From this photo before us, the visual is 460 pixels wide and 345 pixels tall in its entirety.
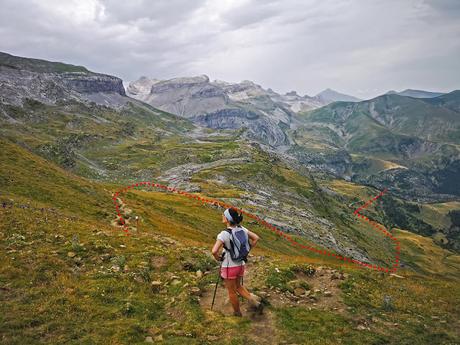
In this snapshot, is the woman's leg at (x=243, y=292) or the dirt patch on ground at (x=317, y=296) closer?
the woman's leg at (x=243, y=292)

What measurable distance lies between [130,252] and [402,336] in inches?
655

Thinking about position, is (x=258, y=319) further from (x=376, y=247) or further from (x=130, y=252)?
(x=376, y=247)

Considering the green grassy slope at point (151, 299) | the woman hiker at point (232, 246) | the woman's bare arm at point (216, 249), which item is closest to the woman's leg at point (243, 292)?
the woman hiker at point (232, 246)

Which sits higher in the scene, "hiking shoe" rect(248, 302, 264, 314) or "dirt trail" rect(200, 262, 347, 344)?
"hiking shoe" rect(248, 302, 264, 314)

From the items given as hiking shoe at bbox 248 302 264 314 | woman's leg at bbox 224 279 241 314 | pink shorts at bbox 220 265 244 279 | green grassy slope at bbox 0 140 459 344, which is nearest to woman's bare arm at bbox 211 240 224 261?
pink shorts at bbox 220 265 244 279

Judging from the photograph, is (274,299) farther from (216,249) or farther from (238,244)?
(216,249)

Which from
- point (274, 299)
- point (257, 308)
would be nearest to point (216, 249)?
point (257, 308)

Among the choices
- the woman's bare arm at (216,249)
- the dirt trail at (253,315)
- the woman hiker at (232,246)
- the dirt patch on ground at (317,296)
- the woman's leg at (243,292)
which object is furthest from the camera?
the dirt patch on ground at (317,296)

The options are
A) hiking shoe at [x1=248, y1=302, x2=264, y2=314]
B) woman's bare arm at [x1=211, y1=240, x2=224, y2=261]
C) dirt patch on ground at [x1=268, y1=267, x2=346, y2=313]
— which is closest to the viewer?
woman's bare arm at [x1=211, y1=240, x2=224, y2=261]

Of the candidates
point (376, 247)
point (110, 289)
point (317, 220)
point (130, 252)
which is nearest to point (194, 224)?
point (130, 252)

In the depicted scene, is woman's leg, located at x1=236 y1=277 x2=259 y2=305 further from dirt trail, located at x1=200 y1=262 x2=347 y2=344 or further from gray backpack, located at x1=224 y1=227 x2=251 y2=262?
gray backpack, located at x1=224 y1=227 x2=251 y2=262

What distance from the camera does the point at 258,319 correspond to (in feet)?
53.6

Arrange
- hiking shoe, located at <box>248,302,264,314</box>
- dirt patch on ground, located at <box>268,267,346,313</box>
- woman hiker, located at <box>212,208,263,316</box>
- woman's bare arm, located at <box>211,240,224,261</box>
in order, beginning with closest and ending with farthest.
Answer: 1. woman's bare arm, located at <box>211,240,224,261</box>
2. woman hiker, located at <box>212,208,263,316</box>
3. hiking shoe, located at <box>248,302,264,314</box>
4. dirt patch on ground, located at <box>268,267,346,313</box>

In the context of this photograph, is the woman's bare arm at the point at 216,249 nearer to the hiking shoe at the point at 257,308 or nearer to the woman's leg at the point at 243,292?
the woman's leg at the point at 243,292
